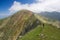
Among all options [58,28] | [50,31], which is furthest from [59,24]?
[50,31]

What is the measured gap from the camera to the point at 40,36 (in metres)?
162

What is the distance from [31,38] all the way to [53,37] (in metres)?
23.2

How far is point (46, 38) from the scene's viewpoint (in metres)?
157

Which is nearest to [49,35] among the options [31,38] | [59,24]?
[31,38]

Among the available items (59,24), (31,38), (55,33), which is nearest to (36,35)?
(31,38)

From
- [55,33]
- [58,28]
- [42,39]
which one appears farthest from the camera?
[58,28]

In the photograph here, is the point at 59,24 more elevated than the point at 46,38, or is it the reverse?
the point at 59,24

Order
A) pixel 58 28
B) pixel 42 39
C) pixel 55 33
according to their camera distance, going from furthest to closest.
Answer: pixel 58 28 → pixel 55 33 → pixel 42 39

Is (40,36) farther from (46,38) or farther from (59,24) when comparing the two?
(59,24)

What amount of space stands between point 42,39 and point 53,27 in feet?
102

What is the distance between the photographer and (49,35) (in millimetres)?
161875

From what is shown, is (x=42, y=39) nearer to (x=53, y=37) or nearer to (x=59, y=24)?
(x=53, y=37)

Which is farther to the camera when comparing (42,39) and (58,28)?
(58,28)

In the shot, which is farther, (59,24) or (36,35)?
(59,24)
